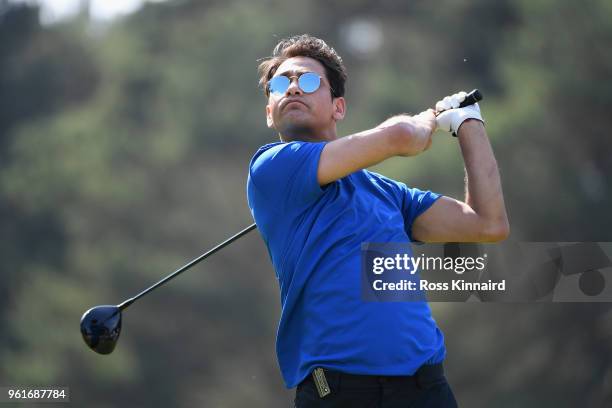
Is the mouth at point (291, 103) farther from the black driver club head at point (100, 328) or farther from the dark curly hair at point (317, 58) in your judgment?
the black driver club head at point (100, 328)

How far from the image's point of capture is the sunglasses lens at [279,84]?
3906 millimetres

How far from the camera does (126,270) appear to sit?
15906 millimetres

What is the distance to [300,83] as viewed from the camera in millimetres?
3914

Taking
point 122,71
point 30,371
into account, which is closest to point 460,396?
point 30,371

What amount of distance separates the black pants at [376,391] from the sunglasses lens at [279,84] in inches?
46.6

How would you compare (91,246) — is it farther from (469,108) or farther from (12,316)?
(469,108)

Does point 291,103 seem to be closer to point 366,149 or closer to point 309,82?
point 309,82

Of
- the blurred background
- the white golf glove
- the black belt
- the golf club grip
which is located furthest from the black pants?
the blurred background

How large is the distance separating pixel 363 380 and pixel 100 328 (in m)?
1.50

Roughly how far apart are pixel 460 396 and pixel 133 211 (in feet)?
21.3

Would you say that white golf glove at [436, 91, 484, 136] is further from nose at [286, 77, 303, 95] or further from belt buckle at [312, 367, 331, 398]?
belt buckle at [312, 367, 331, 398]

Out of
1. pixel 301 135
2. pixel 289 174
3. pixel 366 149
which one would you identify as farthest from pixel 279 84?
pixel 366 149

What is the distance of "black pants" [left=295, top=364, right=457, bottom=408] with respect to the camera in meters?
3.19

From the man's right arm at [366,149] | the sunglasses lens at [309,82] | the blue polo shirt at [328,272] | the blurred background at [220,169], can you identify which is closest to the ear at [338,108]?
the sunglasses lens at [309,82]
